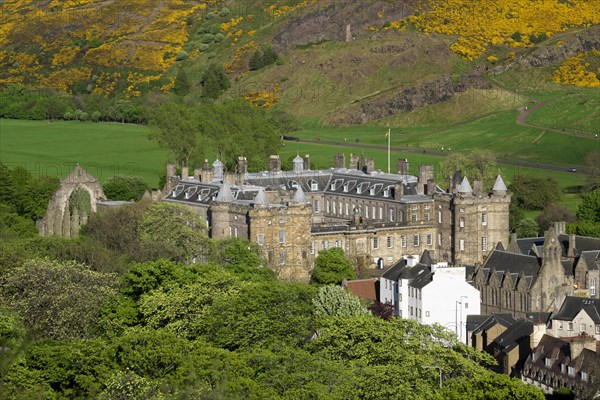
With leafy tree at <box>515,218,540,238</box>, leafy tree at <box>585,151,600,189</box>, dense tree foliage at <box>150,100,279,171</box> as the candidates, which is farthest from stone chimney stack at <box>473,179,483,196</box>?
dense tree foliage at <box>150,100,279,171</box>

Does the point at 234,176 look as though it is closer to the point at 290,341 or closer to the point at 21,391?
the point at 290,341

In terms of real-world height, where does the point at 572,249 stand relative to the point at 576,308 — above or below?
above

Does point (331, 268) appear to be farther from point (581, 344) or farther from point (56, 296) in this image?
point (581, 344)

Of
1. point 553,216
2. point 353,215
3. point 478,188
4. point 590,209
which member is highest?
point 478,188

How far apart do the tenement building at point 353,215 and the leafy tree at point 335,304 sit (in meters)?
24.8

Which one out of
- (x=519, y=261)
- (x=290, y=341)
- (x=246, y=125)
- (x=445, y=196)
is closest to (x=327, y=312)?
(x=290, y=341)

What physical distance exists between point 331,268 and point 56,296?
3047 cm

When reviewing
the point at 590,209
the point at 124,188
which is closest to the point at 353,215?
the point at 590,209

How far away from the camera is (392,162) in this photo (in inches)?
Result: 7490

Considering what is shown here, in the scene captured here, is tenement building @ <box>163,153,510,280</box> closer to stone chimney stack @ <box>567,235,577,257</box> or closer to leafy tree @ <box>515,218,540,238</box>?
leafy tree @ <box>515,218,540,238</box>

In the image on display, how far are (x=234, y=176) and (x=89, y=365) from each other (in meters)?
59.7

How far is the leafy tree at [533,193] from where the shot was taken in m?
164

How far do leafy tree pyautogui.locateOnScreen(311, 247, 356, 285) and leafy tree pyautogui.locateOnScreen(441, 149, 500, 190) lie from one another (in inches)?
1475

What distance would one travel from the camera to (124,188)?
16525 centimetres
